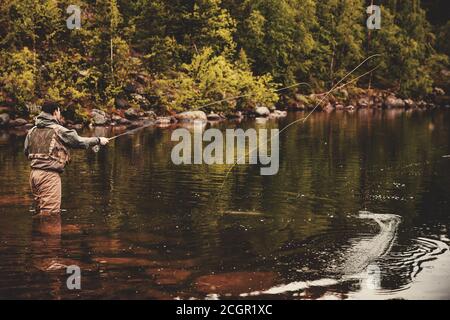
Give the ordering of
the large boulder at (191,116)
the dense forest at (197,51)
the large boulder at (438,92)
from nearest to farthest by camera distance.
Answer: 1. the dense forest at (197,51)
2. the large boulder at (191,116)
3. the large boulder at (438,92)

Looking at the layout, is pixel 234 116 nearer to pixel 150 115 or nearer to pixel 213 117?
pixel 213 117

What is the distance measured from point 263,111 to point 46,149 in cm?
3286

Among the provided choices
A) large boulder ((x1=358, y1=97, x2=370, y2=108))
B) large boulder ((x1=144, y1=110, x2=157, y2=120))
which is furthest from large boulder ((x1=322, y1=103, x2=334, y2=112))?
large boulder ((x1=144, y1=110, x2=157, y2=120))

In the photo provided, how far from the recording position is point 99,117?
32.8 meters

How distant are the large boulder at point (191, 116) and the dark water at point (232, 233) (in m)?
18.2

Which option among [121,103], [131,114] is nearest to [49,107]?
[131,114]

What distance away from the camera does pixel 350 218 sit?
10.6 metres

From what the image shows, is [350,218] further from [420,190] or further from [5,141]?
[5,141]

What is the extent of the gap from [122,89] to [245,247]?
28.8 meters

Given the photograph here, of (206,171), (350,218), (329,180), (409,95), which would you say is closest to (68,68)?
(206,171)

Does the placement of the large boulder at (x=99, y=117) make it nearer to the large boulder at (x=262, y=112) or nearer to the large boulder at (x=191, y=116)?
the large boulder at (x=191, y=116)

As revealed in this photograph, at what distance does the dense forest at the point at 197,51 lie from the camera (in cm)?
3272

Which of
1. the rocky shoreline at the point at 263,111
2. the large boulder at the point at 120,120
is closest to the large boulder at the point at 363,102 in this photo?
the rocky shoreline at the point at 263,111
